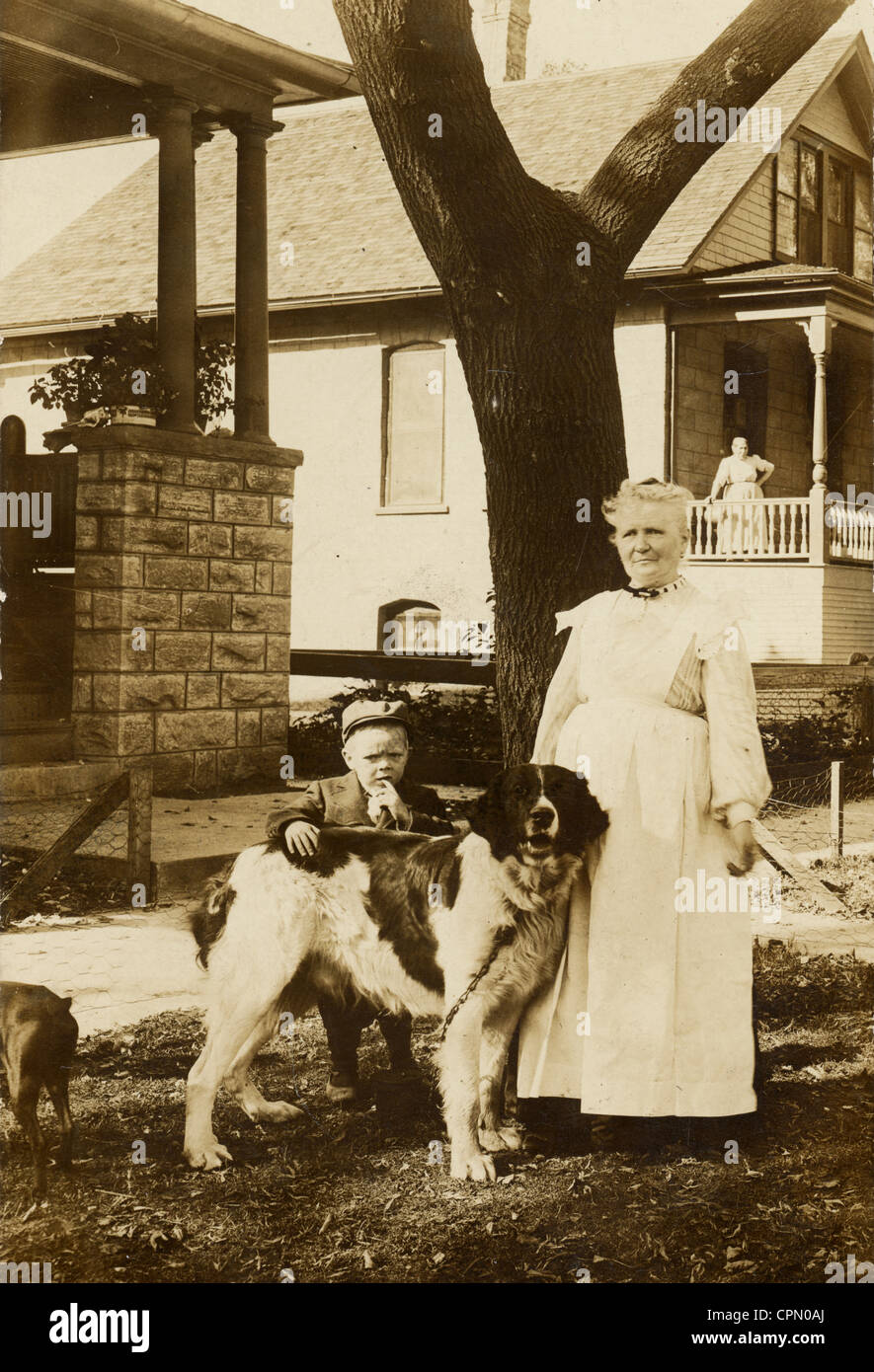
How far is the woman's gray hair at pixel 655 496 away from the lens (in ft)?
13.2

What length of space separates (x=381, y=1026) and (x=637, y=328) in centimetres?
507

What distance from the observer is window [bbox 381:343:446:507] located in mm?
6270

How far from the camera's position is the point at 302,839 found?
408 centimetres

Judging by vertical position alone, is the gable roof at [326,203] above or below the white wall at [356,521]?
above

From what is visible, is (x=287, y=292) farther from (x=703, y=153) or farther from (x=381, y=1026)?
(x=381, y=1026)

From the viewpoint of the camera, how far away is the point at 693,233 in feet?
23.7

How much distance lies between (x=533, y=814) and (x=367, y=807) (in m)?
0.62

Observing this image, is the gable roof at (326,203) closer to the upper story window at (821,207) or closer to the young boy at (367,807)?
the upper story window at (821,207)

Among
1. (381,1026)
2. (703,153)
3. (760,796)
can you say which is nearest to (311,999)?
(381,1026)

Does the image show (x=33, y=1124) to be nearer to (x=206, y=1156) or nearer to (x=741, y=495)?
(x=206, y=1156)

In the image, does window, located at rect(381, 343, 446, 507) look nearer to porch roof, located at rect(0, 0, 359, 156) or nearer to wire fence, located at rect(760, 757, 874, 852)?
porch roof, located at rect(0, 0, 359, 156)

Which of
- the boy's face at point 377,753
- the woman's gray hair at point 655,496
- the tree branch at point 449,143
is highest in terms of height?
the tree branch at point 449,143

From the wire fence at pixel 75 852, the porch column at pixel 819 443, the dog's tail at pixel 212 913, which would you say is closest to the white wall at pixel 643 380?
the porch column at pixel 819 443

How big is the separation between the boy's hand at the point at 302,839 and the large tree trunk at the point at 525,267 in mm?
850
